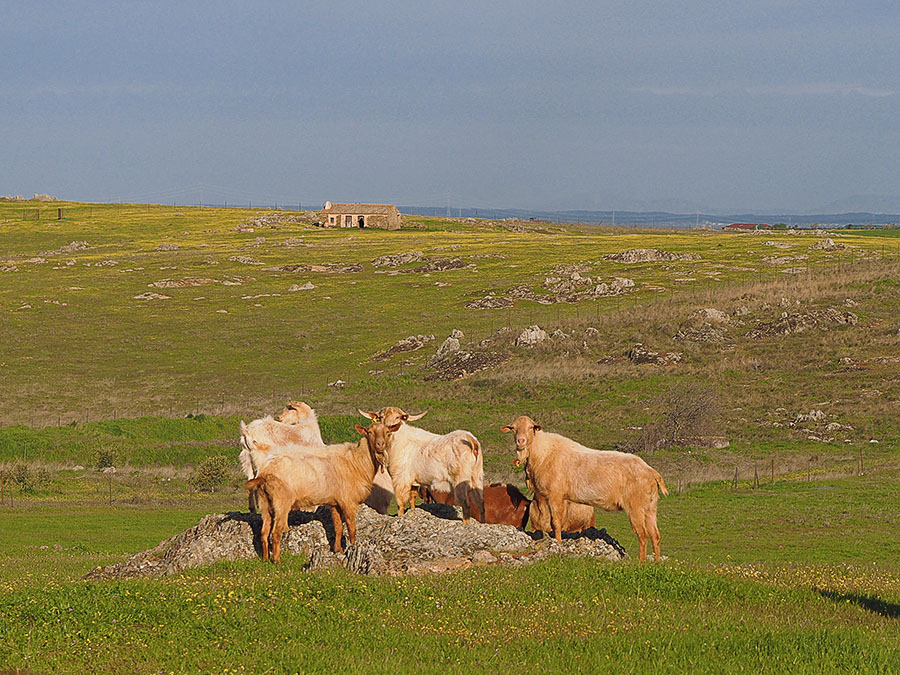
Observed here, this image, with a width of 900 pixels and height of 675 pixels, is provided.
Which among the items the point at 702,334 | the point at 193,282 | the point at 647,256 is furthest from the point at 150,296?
the point at 702,334

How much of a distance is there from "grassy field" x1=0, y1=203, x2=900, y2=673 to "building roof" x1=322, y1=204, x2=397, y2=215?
929 inches

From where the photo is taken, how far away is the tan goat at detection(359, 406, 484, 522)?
20.5m

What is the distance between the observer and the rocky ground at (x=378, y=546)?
15578 millimetres

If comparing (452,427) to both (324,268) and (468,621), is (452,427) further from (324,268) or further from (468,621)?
(324,268)

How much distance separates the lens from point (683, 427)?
5019cm

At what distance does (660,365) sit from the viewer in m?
63.6

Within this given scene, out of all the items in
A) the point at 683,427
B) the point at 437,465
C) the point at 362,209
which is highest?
the point at 362,209

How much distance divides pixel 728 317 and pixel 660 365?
39.8 feet

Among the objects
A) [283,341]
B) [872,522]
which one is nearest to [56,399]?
[283,341]

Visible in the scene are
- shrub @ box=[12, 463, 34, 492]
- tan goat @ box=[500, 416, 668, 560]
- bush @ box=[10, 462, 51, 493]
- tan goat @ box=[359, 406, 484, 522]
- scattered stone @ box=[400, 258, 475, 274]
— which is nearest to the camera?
tan goat @ box=[500, 416, 668, 560]

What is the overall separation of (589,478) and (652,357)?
4761 cm

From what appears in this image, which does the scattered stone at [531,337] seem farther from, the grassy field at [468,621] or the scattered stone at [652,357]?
the grassy field at [468,621]

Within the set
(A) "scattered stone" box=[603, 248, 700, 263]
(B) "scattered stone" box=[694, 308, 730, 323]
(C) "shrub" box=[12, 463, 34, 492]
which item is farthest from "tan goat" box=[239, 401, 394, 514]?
(A) "scattered stone" box=[603, 248, 700, 263]

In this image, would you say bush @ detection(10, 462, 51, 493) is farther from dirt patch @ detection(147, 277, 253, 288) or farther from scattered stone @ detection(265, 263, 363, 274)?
scattered stone @ detection(265, 263, 363, 274)
